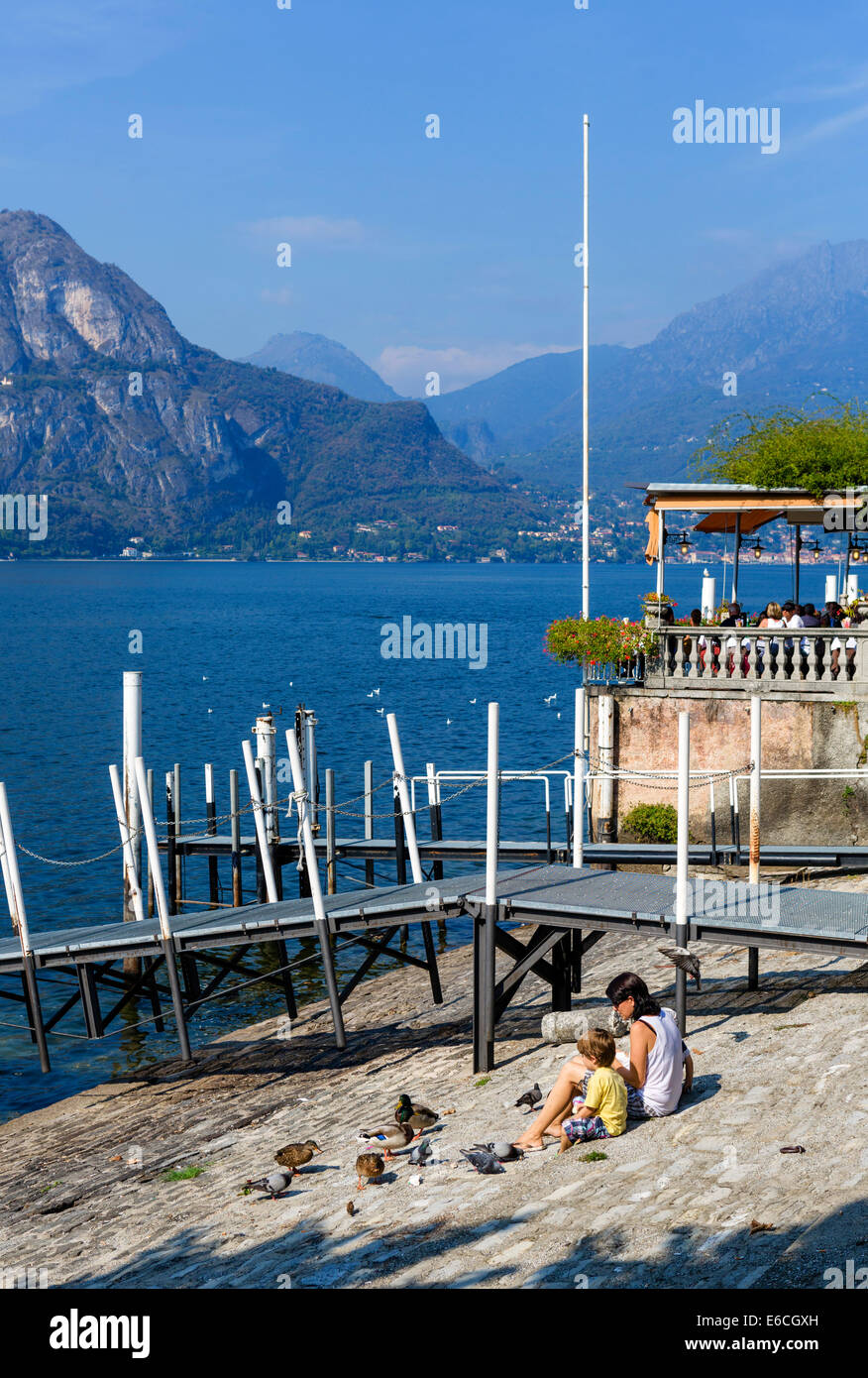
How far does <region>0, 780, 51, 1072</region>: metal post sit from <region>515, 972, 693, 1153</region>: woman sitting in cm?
801

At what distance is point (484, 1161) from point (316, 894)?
5.73 m

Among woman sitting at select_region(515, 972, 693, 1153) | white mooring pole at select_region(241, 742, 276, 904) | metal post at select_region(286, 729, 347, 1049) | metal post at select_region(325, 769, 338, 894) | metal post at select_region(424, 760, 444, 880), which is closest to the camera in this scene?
woman sitting at select_region(515, 972, 693, 1153)

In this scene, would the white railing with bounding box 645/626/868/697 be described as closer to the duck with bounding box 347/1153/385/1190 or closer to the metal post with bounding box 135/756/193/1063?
the metal post with bounding box 135/756/193/1063

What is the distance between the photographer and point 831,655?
23.8 metres

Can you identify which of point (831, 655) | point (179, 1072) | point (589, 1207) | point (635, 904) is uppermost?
point (831, 655)

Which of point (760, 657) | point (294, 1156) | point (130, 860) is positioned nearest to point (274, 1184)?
point (294, 1156)

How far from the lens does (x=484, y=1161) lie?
10719 millimetres

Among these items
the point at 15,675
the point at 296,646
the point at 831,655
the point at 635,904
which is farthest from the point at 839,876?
the point at 296,646

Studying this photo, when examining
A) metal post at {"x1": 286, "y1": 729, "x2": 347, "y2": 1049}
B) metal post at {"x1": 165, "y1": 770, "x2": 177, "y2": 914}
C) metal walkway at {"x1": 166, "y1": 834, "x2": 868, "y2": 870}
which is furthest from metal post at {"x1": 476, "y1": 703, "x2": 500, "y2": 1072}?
metal post at {"x1": 165, "y1": 770, "x2": 177, "y2": 914}

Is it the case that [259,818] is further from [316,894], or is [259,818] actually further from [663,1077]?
[663,1077]

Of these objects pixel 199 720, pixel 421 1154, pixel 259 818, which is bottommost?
pixel 199 720

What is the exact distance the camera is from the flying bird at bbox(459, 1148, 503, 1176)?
1066 cm

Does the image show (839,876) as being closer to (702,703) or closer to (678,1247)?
(702,703)

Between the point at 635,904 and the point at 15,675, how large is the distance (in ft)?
244
